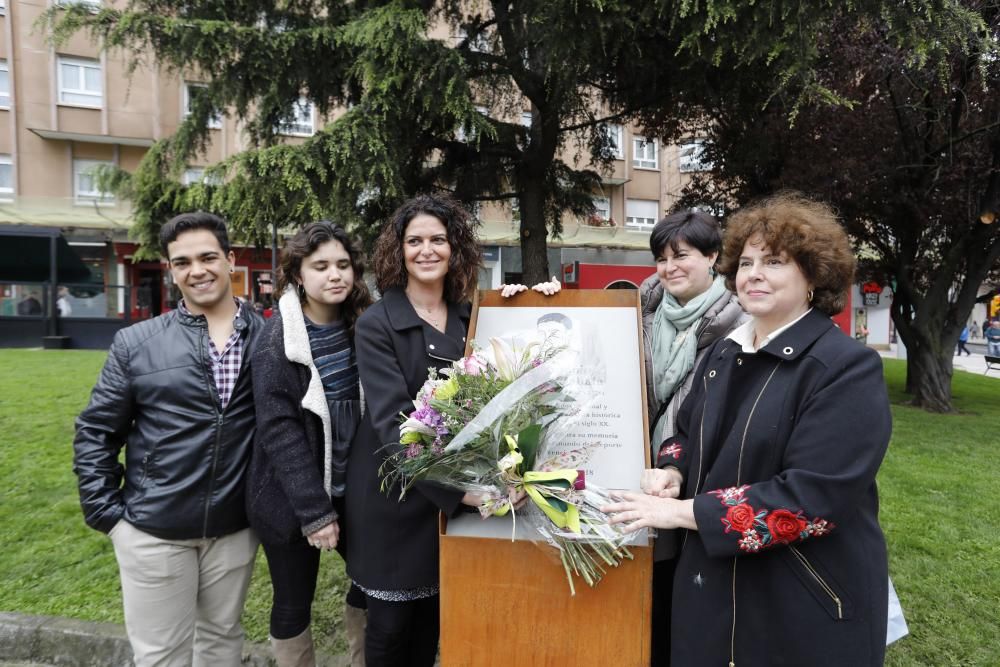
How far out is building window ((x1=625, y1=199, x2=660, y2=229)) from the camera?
2456cm

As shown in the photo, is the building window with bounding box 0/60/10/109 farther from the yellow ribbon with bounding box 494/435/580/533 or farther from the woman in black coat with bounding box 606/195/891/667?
the woman in black coat with bounding box 606/195/891/667

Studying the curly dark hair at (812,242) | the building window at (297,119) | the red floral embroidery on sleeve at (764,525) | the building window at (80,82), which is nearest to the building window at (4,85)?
the building window at (80,82)

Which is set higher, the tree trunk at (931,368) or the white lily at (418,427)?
the white lily at (418,427)

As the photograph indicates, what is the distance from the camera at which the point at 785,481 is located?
1422 millimetres

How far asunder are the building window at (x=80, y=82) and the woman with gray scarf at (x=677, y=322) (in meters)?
24.3

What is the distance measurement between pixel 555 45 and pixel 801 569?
420 cm

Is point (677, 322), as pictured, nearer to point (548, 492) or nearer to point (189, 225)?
point (548, 492)

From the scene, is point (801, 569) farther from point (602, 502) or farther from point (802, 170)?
point (802, 170)

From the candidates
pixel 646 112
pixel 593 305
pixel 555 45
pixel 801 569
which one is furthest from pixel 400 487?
pixel 646 112

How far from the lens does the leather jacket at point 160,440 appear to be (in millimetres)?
2102

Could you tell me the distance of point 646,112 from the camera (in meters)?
6.96

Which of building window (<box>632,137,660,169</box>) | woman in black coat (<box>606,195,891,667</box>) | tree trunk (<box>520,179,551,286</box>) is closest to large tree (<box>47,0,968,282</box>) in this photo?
tree trunk (<box>520,179,551,286</box>)

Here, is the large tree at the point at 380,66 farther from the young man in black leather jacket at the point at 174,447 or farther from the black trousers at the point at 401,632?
the black trousers at the point at 401,632

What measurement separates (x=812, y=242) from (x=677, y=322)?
2.27ft
